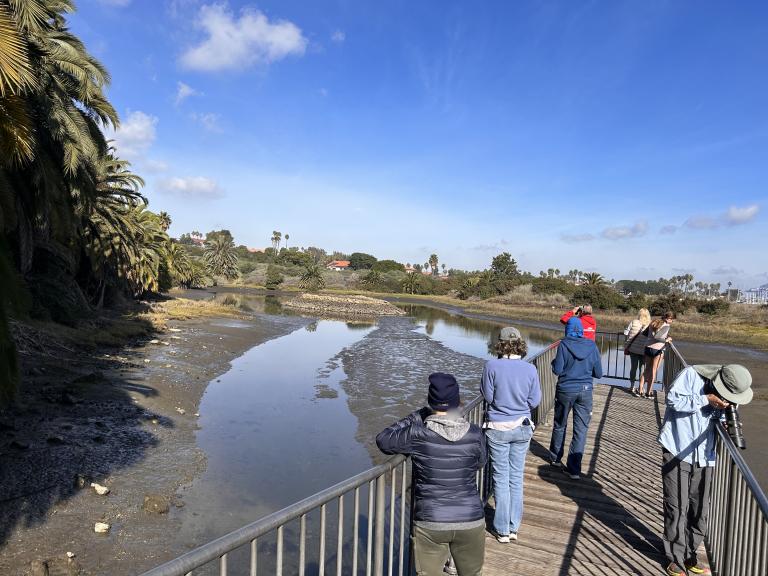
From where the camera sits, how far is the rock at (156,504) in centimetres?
723

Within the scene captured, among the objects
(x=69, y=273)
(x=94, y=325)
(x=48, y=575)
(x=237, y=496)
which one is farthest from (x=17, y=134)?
(x=69, y=273)

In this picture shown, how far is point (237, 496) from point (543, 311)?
2374 inches

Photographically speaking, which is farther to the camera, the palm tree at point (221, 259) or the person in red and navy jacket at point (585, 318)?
the palm tree at point (221, 259)

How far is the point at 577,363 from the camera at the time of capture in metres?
5.87

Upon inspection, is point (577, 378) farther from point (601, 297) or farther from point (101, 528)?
point (601, 297)

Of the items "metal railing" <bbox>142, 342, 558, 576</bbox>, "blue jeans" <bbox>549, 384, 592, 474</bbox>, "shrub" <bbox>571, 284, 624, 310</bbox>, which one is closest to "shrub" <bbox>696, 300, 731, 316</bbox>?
"shrub" <bbox>571, 284, 624, 310</bbox>

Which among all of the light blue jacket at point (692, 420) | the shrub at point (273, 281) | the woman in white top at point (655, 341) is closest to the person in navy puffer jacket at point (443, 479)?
the light blue jacket at point (692, 420)

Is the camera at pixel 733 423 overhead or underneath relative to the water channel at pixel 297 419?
overhead

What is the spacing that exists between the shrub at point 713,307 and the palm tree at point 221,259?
258 feet

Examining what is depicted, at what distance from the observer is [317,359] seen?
22.9 m

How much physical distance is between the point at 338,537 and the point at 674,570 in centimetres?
303

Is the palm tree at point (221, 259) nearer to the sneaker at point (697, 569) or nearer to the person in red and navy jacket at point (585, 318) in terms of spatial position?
the person in red and navy jacket at point (585, 318)

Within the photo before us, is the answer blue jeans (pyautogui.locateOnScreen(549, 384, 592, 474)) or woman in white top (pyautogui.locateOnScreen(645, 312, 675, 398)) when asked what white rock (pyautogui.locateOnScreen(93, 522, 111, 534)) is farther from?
woman in white top (pyautogui.locateOnScreen(645, 312, 675, 398))

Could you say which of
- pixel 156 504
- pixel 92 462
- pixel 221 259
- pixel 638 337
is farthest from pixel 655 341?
pixel 221 259
